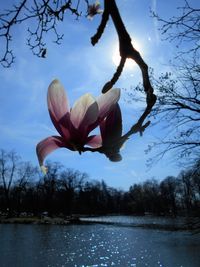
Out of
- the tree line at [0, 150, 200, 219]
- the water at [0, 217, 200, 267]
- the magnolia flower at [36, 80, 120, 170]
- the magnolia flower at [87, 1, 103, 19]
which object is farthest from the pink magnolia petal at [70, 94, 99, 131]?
the tree line at [0, 150, 200, 219]

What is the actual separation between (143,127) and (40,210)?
252ft

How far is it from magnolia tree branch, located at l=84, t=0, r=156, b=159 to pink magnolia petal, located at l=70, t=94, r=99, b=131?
31 millimetres

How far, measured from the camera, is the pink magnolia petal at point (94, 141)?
A: 0.65 metres

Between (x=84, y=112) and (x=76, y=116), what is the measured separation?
2cm

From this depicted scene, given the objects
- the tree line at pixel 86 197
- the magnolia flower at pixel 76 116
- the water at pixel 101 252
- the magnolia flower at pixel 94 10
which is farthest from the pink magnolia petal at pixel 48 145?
the tree line at pixel 86 197

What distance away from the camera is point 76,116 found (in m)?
0.64

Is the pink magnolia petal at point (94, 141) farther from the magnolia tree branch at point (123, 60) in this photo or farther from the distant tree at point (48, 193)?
the distant tree at point (48, 193)

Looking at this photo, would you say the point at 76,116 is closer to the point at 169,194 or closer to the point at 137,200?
the point at 169,194

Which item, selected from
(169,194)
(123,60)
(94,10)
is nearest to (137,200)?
(169,194)

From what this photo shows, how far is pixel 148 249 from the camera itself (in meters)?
24.6

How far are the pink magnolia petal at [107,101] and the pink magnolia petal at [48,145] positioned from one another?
3.4 inches

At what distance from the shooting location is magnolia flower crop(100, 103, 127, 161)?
0.63m

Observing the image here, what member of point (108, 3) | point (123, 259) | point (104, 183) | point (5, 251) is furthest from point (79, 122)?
point (104, 183)

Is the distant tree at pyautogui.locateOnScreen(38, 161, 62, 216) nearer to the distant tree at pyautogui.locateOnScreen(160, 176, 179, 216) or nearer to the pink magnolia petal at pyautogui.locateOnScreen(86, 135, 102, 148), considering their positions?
the distant tree at pyautogui.locateOnScreen(160, 176, 179, 216)
